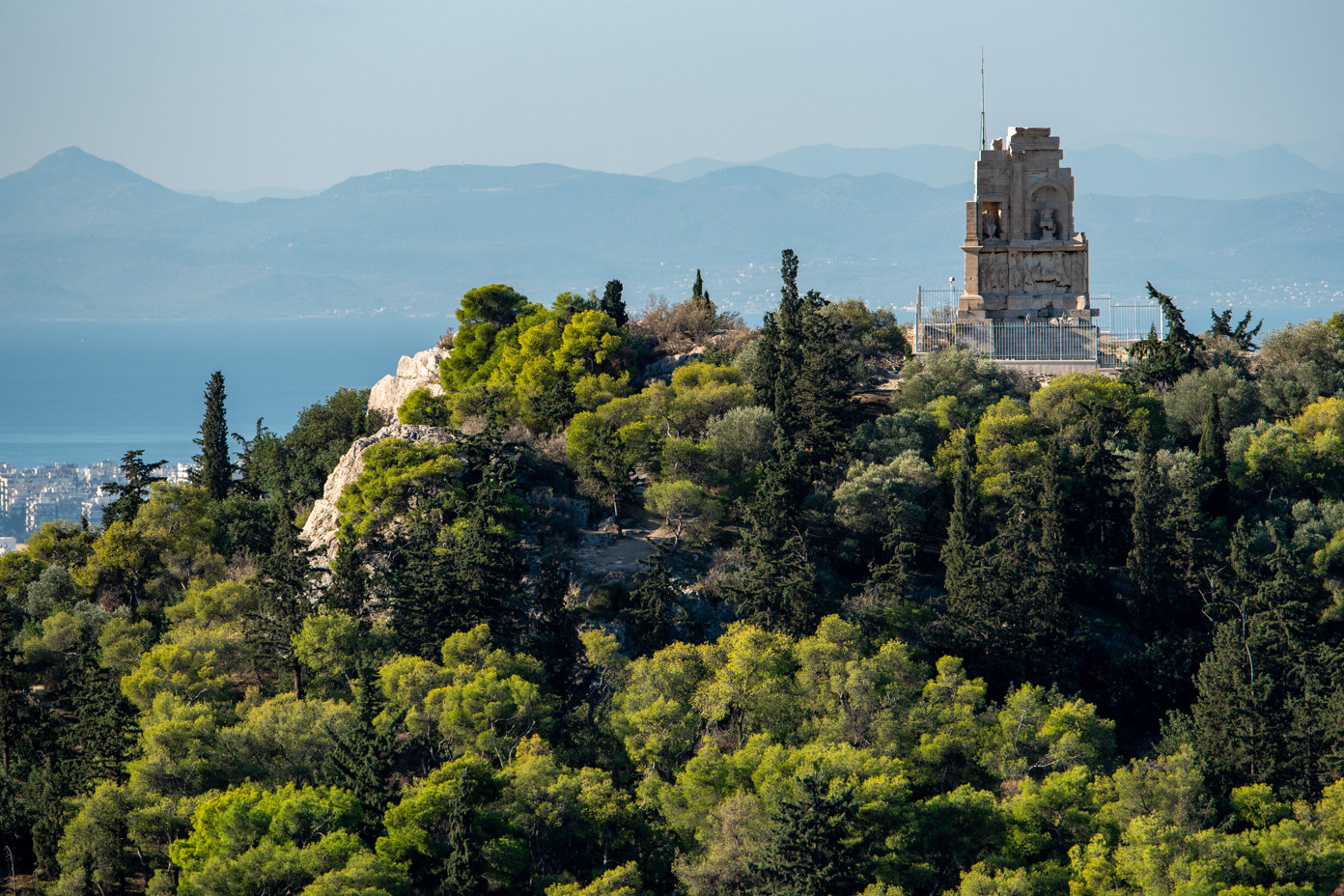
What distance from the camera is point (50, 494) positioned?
14512 centimetres

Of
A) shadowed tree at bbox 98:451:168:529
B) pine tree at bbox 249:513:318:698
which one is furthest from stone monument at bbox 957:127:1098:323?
shadowed tree at bbox 98:451:168:529

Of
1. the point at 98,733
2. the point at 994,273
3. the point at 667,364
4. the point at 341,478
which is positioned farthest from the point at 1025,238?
the point at 98,733

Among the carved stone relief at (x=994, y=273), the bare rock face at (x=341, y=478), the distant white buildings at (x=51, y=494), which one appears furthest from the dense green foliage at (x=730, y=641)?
the distant white buildings at (x=51, y=494)

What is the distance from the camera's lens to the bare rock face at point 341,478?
45.9m

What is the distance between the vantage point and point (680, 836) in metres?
34.0

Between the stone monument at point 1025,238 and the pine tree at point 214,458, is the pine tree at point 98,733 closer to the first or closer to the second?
the pine tree at point 214,458

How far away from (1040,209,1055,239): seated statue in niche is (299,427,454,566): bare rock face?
75.2ft

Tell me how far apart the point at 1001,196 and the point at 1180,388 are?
33.1ft

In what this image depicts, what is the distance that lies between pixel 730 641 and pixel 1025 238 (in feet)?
79.4

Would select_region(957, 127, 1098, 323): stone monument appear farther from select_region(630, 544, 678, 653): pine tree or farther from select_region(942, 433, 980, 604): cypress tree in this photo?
Answer: select_region(630, 544, 678, 653): pine tree

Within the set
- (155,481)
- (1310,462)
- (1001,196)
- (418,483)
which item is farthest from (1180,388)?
(155,481)

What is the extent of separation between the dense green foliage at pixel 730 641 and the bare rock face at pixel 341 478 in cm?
43

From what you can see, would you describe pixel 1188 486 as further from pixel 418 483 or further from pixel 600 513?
pixel 418 483

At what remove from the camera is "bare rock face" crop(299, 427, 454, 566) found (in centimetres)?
4591
